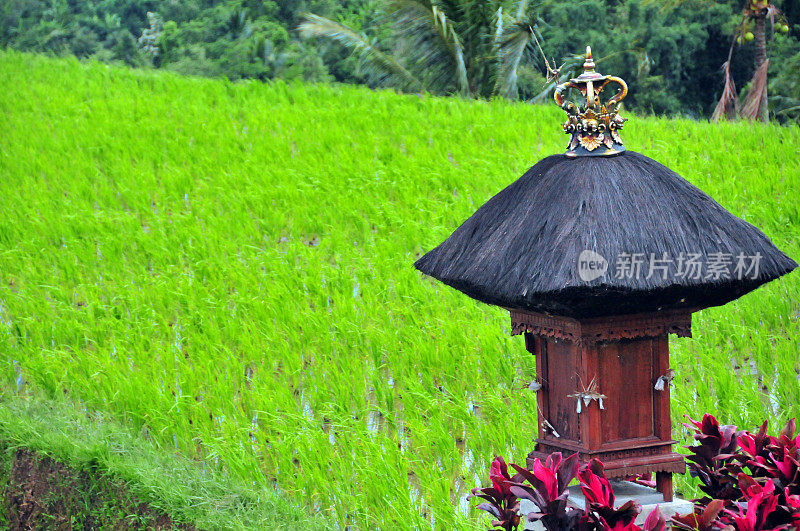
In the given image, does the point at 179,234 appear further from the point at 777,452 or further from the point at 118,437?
the point at 777,452

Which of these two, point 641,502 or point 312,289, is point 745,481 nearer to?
point 641,502

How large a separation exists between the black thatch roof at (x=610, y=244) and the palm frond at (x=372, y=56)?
9161mm

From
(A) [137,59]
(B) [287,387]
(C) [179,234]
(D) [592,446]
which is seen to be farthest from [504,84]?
(A) [137,59]

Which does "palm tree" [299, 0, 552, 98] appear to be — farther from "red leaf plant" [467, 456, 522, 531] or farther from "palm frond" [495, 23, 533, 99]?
"red leaf plant" [467, 456, 522, 531]

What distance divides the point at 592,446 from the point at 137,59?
1903 cm

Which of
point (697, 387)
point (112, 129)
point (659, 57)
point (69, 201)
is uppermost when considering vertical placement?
point (659, 57)

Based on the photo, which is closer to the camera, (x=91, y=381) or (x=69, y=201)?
(x=91, y=381)

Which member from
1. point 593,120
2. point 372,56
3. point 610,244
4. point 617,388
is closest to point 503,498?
point 617,388

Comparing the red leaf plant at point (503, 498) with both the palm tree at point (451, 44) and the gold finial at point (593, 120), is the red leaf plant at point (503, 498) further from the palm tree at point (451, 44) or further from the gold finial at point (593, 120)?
the palm tree at point (451, 44)

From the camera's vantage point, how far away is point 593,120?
93.4 inches

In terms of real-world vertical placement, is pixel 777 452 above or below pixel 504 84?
below

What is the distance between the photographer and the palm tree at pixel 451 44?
1056 centimetres

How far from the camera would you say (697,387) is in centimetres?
380

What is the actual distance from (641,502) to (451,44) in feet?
29.9
